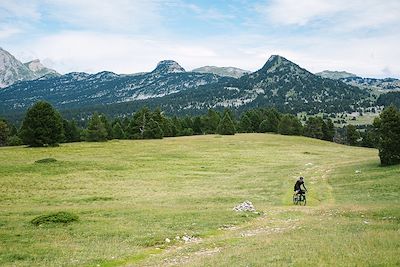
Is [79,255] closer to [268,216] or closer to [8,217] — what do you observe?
[8,217]

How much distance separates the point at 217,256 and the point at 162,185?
109 feet

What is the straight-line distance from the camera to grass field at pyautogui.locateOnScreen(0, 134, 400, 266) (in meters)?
18.7

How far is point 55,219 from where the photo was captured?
28797 mm

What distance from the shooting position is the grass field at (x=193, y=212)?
18656mm

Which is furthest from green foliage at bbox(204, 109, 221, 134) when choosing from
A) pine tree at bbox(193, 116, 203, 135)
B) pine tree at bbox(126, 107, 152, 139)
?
pine tree at bbox(126, 107, 152, 139)

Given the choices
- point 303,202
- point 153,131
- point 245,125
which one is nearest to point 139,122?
point 153,131

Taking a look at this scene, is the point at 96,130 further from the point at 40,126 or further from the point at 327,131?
the point at 327,131

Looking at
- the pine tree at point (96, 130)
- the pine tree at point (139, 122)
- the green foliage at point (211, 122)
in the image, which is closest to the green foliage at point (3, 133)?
the pine tree at point (139, 122)

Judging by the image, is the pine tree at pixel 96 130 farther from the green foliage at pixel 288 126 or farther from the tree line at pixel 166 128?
the green foliage at pixel 288 126

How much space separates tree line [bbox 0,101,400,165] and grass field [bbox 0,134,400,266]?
7.13m

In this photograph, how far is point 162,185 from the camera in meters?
51.3

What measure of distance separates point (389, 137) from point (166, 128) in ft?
316

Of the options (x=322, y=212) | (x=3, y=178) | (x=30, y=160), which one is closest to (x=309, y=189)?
(x=322, y=212)

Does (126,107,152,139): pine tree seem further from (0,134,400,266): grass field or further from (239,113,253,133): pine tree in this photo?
(0,134,400,266): grass field
